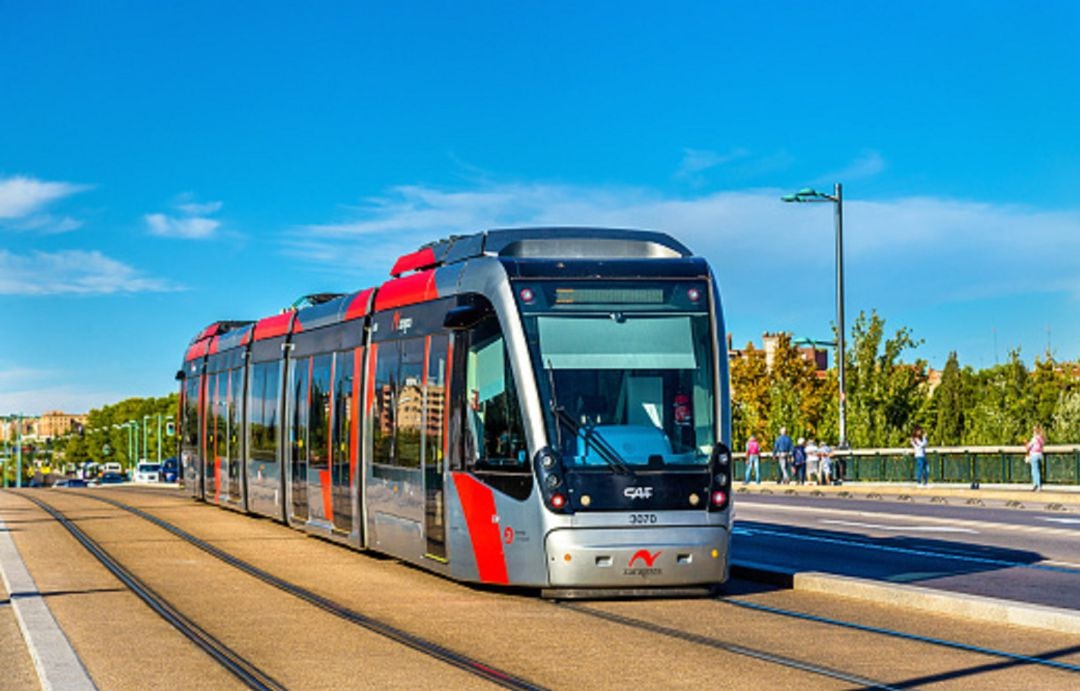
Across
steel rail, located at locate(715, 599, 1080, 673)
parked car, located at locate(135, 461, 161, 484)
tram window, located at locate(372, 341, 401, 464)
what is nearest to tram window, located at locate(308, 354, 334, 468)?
tram window, located at locate(372, 341, 401, 464)

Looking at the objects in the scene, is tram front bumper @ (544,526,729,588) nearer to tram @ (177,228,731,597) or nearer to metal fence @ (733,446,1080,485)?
tram @ (177,228,731,597)

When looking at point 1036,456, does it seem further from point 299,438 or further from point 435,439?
point 435,439

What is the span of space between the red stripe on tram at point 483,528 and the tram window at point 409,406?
5.65ft

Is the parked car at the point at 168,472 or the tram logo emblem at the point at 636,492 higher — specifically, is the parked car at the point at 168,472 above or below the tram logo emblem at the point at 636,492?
below

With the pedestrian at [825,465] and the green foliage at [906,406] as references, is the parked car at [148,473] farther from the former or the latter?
the pedestrian at [825,465]

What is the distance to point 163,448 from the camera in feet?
645

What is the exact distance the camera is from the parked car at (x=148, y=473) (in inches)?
3713

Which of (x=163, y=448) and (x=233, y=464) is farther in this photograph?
(x=163, y=448)

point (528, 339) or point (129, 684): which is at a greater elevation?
point (528, 339)

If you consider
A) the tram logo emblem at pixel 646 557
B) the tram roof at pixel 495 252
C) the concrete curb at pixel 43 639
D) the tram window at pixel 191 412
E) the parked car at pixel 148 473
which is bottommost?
the parked car at pixel 148 473

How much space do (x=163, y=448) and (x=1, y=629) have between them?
7402 inches

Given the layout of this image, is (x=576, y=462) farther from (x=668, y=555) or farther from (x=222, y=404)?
(x=222, y=404)

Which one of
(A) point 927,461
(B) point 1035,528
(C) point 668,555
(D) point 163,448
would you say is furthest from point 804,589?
(D) point 163,448

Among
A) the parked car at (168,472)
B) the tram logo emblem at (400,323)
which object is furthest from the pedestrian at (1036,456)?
the parked car at (168,472)
